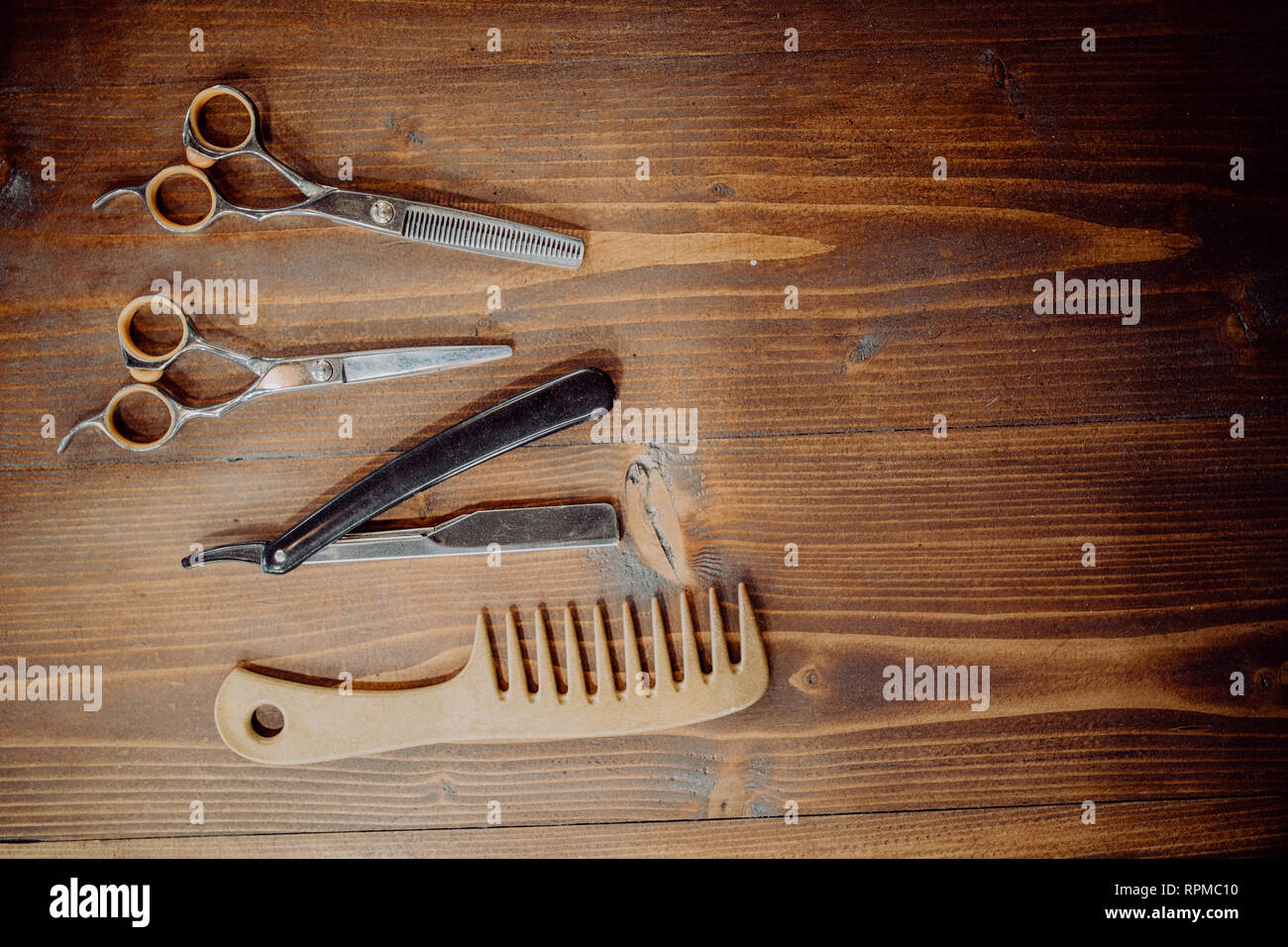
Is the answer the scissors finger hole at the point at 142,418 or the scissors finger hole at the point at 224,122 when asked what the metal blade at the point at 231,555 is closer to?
the scissors finger hole at the point at 142,418

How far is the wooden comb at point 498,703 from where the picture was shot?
1144mm

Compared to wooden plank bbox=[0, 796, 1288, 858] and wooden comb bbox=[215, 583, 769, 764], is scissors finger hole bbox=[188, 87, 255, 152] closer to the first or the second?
wooden comb bbox=[215, 583, 769, 764]

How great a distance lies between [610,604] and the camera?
1.17 m

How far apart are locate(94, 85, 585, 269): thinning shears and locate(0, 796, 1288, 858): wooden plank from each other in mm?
751

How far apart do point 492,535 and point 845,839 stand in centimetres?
61

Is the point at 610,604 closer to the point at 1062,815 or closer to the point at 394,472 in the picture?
the point at 394,472

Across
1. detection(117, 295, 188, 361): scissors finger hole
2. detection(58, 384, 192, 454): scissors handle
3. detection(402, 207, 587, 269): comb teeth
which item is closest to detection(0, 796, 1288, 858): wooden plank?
detection(58, 384, 192, 454): scissors handle

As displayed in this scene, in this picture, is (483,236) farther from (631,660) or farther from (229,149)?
(631,660)

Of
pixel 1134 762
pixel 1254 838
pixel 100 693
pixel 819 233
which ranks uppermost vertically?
pixel 819 233

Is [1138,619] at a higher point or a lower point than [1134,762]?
higher

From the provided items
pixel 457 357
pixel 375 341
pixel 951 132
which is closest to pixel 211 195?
pixel 375 341

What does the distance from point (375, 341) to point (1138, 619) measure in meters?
1.06

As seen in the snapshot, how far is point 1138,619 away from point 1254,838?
34 centimetres

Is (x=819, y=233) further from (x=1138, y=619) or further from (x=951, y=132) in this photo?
(x=1138, y=619)
